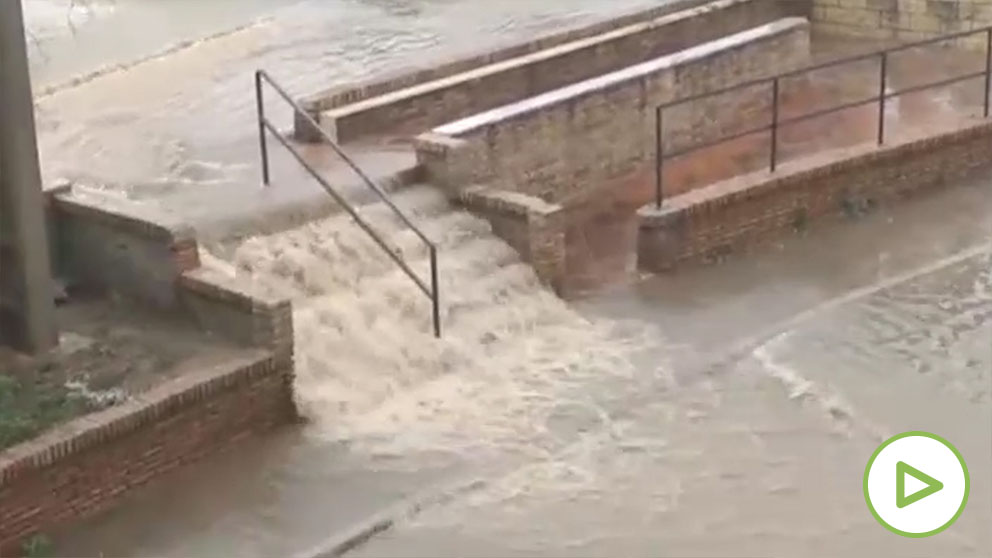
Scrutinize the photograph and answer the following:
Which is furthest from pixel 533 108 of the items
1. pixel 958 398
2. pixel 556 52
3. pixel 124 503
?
pixel 124 503

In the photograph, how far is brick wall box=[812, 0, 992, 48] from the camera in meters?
17.4

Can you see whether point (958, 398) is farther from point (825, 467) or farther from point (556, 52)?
point (556, 52)

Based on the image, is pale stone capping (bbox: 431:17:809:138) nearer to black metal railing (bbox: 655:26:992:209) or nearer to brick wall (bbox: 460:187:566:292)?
black metal railing (bbox: 655:26:992:209)

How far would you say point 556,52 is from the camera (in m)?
14.5

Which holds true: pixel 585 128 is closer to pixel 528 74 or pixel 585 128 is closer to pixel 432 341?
pixel 528 74

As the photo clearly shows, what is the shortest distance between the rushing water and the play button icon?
1016mm

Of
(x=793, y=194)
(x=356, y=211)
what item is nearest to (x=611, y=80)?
(x=793, y=194)

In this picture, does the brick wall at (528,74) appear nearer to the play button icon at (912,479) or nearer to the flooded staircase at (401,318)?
the flooded staircase at (401,318)

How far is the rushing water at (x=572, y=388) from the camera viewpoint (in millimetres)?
8375

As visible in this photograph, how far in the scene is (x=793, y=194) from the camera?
41.2ft

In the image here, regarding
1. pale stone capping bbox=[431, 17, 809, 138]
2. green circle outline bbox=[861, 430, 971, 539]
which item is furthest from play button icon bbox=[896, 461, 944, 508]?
pale stone capping bbox=[431, 17, 809, 138]

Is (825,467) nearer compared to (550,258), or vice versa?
(825,467)

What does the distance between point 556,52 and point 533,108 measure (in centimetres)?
172

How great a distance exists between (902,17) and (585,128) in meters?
5.84
